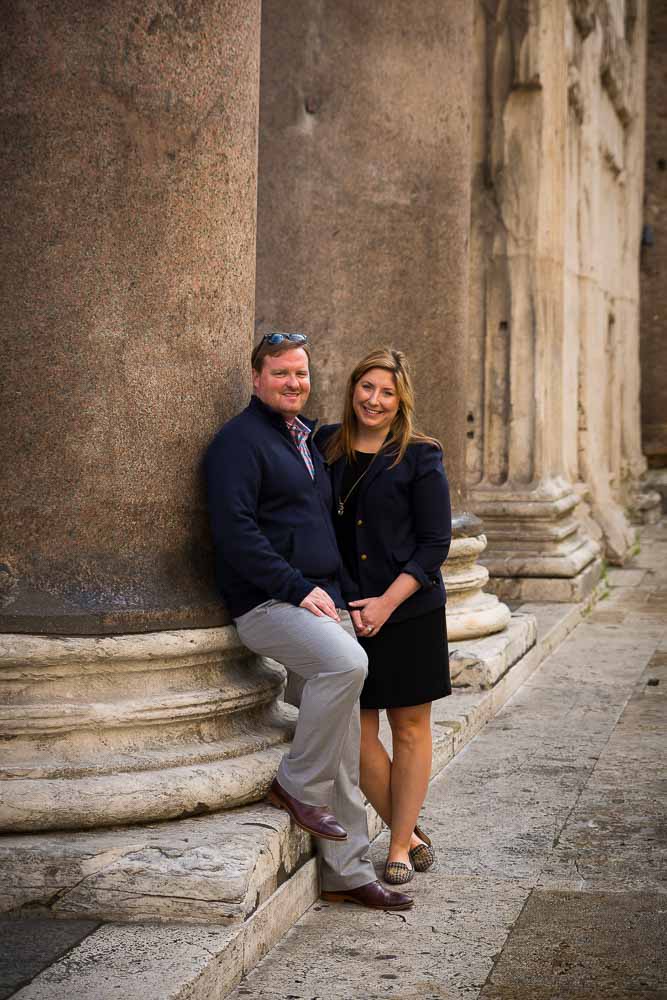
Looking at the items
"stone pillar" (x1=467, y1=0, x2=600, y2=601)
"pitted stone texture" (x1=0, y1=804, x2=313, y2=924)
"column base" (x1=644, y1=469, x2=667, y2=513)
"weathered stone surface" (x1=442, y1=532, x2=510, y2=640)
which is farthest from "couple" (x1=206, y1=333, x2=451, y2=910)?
"column base" (x1=644, y1=469, x2=667, y2=513)

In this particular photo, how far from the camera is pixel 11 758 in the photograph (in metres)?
3.58

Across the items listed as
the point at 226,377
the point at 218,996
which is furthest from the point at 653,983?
the point at 226,377

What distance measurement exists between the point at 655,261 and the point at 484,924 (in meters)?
16.4

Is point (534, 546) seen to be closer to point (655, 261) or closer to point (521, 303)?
point (521, 303)

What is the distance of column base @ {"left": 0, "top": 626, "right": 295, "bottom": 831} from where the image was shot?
353 cm

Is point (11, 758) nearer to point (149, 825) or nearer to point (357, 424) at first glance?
point (149, 825)

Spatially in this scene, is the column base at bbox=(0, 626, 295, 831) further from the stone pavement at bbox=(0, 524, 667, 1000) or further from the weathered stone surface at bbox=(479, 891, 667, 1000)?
the weathered stone surface at bbox=(479, 891, 667, 1000)

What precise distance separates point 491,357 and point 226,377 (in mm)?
6094

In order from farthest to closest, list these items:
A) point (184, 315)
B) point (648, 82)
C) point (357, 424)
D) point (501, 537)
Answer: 1. point (648, 82)
2. point (501, 537)
3. point (357, 424)
4. point (184, 315)

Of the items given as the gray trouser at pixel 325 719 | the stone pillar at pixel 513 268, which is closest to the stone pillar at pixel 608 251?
the stone pillar at pixel 513 268

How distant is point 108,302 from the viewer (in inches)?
145

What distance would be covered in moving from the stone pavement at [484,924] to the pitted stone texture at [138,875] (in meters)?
0.05

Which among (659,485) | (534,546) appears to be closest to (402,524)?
(534,546)

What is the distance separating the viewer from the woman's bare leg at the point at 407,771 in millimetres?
4094
